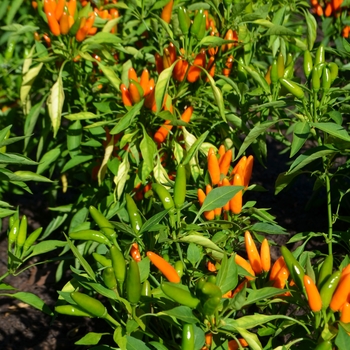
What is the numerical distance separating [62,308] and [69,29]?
1.09 meters

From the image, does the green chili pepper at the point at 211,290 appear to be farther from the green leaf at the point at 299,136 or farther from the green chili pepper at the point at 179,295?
the green leaf at the point at 299,136

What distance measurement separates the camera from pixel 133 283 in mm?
1227

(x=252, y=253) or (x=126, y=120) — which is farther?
(x=126, y=120)

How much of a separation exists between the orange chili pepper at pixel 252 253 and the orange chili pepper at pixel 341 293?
334mm

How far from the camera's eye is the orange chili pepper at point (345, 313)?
1.15 metres

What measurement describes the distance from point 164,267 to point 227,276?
0.16 m

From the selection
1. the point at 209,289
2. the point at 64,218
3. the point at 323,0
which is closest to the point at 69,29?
the point at 64,218

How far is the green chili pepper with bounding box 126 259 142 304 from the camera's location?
A: 3.95ft

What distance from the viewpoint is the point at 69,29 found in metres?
2.07

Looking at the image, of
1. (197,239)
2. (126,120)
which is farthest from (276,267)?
(126,120)

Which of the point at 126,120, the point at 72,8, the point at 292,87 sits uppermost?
the point at 72,8

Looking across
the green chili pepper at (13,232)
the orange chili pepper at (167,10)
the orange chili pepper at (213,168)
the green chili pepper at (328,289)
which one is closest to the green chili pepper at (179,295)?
the green chili pepper at (328,289)

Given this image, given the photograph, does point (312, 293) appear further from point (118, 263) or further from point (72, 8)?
point (72, 8)

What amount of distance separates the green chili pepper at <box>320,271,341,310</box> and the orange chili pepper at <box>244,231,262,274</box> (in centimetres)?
32
